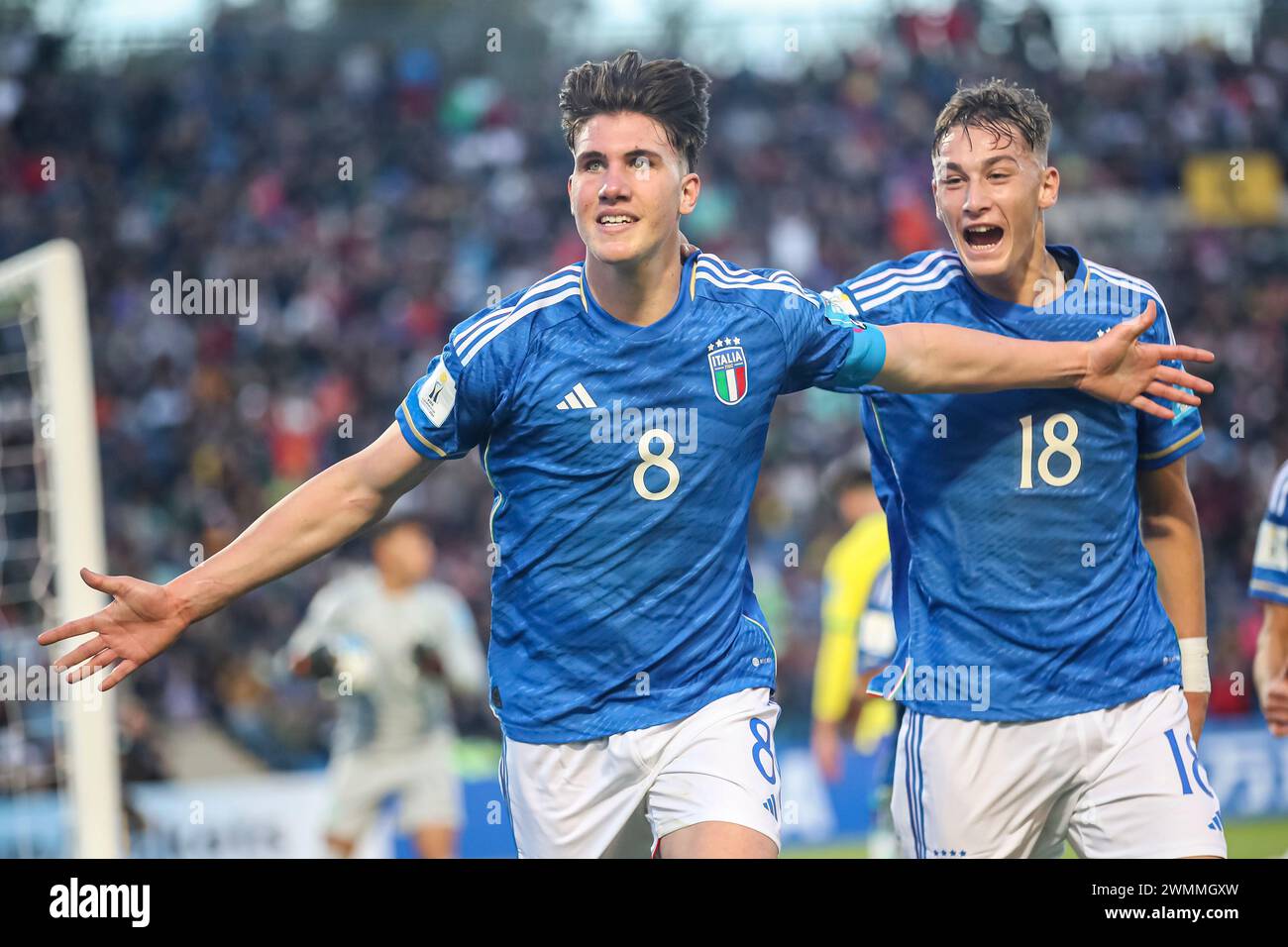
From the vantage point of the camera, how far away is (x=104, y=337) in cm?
1769

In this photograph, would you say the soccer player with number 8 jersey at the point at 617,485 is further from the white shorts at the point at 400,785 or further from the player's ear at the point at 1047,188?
the white shorts at the point at 400,785

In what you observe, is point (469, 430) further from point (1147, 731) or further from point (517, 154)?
point (517, 154)

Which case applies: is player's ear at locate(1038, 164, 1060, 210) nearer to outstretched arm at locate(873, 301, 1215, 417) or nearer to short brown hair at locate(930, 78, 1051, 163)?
short brown hair at locate(930, 78, 1051, 163)

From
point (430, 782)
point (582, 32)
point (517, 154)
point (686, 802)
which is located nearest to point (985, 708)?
point (686, 802)

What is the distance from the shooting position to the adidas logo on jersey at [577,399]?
14.9 ft

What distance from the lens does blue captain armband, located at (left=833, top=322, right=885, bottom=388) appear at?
185 inches

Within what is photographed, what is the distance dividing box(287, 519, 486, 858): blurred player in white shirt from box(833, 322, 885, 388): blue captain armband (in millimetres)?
5714

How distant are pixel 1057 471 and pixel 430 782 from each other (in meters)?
6.22

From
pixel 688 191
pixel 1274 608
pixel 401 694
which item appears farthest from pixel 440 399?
pixel 401 694

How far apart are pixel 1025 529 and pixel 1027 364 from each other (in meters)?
0.51

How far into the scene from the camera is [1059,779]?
4.86 meters

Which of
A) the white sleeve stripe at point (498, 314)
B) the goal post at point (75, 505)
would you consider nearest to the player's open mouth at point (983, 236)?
the white sleeve stripe at point (498, 314)

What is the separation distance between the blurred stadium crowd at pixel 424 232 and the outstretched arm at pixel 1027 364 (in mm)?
9181

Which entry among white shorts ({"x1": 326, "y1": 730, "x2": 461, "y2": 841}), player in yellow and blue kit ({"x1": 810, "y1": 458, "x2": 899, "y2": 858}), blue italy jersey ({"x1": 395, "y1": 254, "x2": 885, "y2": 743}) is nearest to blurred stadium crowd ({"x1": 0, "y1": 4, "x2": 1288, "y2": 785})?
white shorts ({"x1": 326, "y1": 730, "x2": 461, "y2": 841})
